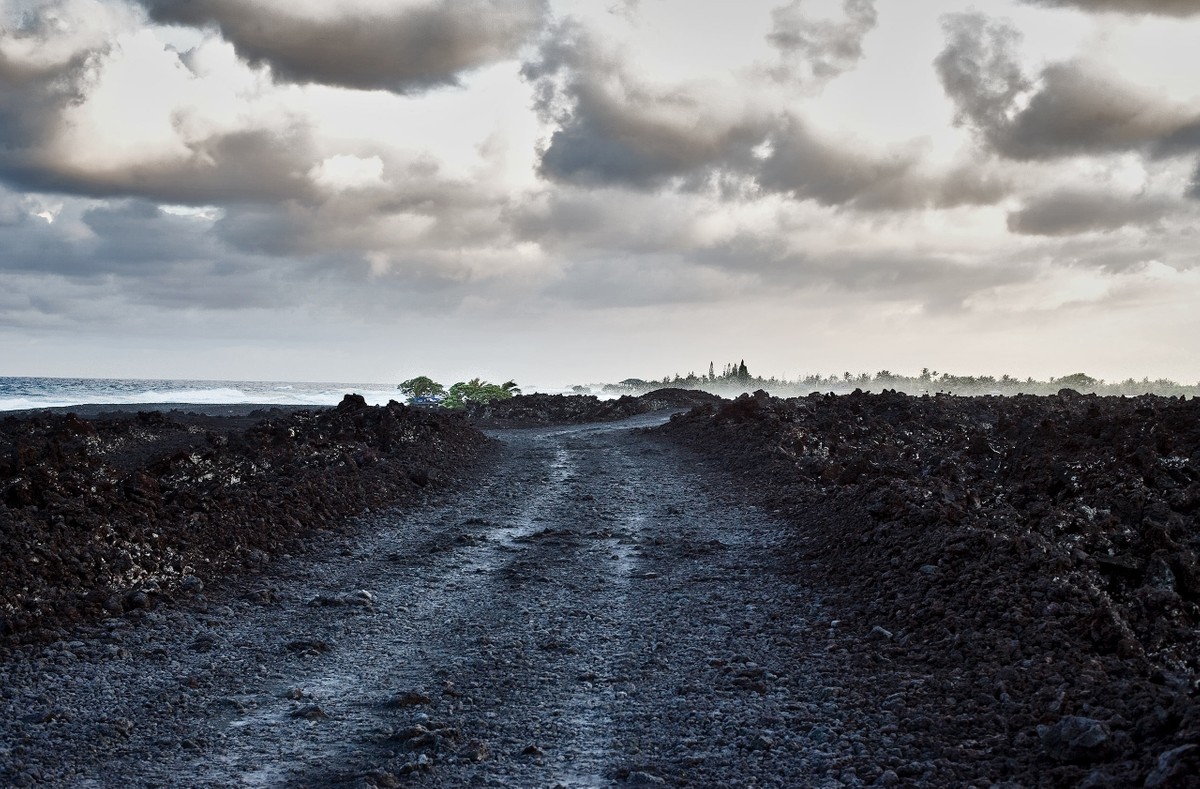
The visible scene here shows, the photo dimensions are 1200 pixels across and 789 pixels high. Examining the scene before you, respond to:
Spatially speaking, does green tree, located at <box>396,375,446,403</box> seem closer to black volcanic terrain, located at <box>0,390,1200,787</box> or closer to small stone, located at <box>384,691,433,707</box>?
black volcanic terrain, located at <box>0,390,1200,787</box>

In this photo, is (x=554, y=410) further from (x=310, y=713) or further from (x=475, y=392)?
(x=310, y=713)

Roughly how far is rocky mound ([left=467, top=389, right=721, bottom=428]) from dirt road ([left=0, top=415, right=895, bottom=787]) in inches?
951

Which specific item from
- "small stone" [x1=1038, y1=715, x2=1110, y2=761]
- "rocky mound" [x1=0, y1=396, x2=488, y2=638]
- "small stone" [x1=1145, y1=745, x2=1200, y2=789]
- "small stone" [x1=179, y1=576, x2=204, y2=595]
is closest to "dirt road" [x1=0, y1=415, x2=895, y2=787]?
"small stone" [x1=179, y1=576, x2=204, y2=595]

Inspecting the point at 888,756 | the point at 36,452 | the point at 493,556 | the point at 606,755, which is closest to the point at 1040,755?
the point at 888,756

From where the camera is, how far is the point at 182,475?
42.5 feet

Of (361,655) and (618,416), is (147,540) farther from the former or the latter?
(618,416)

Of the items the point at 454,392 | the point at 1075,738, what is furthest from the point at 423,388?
the point at 1075,738

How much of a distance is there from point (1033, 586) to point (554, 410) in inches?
1203

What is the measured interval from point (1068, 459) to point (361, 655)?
1001 centimetres

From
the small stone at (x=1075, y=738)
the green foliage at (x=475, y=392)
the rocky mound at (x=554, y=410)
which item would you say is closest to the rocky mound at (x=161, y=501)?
the small stone at (x=1075, y=738)

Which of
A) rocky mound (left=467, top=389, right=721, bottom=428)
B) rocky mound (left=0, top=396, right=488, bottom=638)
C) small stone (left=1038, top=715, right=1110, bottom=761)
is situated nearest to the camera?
small stone (left=1038, top=715, right=1110, bottom=761)

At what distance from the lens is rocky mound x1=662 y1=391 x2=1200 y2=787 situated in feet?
15.6

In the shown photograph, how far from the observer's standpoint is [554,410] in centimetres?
3712

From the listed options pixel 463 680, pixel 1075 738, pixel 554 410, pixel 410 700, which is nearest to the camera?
pixel 1075 738
